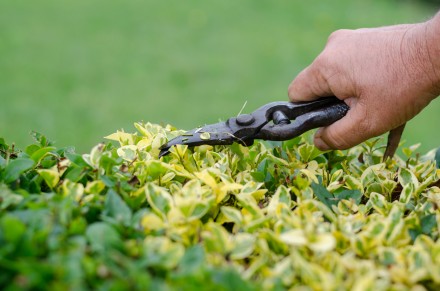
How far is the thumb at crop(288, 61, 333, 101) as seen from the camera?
8.45ft

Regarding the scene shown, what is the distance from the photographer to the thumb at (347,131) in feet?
8.21

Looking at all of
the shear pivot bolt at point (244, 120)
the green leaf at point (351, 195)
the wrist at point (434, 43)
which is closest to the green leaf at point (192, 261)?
the green leaf at point (351, 195)

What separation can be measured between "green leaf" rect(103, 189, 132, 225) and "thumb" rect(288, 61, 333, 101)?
1088mm

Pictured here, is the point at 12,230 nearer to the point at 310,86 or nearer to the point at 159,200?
the point at 159,200

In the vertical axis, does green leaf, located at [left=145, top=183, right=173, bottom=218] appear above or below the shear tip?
below

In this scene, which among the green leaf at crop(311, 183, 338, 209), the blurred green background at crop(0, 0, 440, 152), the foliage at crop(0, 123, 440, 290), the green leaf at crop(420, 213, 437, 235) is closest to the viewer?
the foliage at crop(0, 123, 440, 290)

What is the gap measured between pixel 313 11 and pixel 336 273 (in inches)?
369

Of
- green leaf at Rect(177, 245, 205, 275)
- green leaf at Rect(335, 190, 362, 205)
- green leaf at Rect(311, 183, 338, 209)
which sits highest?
green leaf at Rect(177, 245, 205, 275)

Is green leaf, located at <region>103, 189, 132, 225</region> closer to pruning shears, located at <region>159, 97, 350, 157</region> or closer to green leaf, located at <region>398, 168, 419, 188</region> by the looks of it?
pruning shears, located at <region>159, 97, 350, 157</region>

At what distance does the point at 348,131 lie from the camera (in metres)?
2.52

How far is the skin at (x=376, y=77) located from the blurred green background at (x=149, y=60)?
3.42 m

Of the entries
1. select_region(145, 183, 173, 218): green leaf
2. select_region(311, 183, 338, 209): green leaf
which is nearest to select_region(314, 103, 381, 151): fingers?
select_region(311, 183, 338, 209): green leaf

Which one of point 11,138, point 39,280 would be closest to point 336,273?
point 39,280

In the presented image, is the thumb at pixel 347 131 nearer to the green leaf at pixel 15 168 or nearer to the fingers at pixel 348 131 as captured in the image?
the fingers at pixel 348 131
